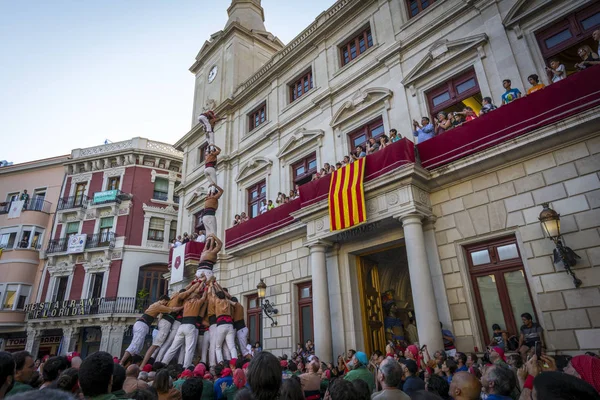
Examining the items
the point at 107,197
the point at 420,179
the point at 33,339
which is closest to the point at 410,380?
the point at 420,179

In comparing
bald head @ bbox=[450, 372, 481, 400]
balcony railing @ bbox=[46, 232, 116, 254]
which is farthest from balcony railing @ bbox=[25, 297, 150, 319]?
bald head @ bbox=[450, 372, 481, 400]

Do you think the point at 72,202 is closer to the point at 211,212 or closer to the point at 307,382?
the point at 211,212

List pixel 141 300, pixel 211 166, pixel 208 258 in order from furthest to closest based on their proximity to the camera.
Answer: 1. pixel 141 300
2. pixel 211 166
3. pixel 208 258

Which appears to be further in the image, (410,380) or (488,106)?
(488,106)

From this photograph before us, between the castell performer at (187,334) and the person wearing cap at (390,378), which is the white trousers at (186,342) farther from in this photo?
the person wearing cap at (390,378)

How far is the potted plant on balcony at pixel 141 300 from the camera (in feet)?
83.1

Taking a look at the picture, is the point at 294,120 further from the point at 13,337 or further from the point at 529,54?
the point at 13,337

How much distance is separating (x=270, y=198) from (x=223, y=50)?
40.4 feet

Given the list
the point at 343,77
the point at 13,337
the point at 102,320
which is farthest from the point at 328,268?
the point at 13,337

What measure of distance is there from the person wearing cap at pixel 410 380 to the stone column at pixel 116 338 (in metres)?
24.4

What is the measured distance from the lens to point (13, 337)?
2634 cm

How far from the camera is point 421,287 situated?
28.7 feet

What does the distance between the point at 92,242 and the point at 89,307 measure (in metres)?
5.05

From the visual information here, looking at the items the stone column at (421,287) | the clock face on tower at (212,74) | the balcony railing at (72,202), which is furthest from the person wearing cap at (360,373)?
the balcony railing at (72,202)
